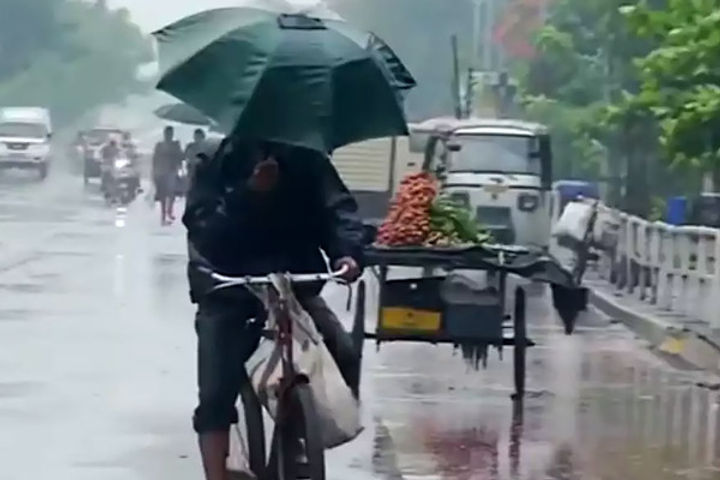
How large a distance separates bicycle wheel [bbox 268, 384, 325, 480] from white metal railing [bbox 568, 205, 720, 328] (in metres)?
12.5

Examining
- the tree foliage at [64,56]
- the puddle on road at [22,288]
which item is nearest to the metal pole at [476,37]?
the tree foliage at [64,56]

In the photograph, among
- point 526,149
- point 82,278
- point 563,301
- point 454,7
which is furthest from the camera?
point 454,7

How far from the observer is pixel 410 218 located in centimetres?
1402

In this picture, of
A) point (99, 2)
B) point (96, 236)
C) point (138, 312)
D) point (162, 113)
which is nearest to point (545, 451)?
point (162, 113)

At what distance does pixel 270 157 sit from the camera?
338 inches

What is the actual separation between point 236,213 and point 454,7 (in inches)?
2770

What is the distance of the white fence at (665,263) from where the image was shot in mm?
21609

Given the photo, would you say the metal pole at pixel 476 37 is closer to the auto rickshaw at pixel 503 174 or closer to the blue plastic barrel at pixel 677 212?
the auto rickshaw at pixel 503 174

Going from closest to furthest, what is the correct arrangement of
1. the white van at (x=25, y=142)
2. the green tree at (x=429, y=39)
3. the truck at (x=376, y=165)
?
the truck at (x=376, y=165)
the white van at (x=25, y=142)
the green tree at (x=429, y=39)

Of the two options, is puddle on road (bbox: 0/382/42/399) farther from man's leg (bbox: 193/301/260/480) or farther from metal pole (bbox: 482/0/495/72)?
metal pole (bbox: 482/0/495/72)

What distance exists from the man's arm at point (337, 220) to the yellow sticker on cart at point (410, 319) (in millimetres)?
5365

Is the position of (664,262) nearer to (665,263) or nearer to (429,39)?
(665,263)

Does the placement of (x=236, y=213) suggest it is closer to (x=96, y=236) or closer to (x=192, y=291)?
(x=192, y=291)

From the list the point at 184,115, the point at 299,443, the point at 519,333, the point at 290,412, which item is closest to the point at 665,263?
the point at 519,333
